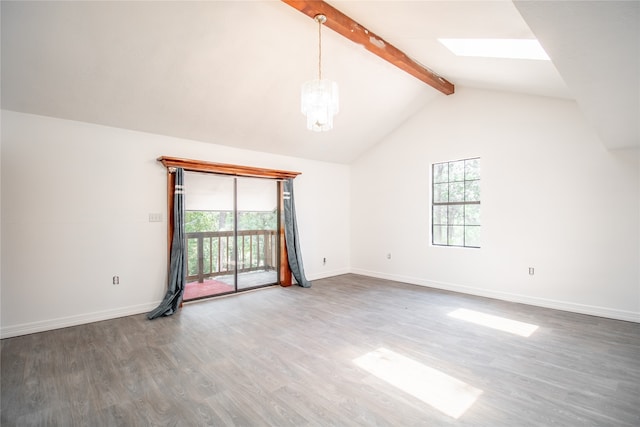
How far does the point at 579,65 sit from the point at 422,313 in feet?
10.0

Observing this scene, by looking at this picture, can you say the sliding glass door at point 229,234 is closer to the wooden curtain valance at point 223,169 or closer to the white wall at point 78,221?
the wooden curtain valance at point 223,169

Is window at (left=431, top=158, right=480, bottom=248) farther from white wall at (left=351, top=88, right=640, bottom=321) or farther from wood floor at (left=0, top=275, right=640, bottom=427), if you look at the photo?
wood floor at (left=0, top=275, right=640, bottom=427)

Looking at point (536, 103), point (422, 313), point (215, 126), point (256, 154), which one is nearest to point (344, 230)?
point (256, 154)

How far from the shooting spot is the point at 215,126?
175 inches

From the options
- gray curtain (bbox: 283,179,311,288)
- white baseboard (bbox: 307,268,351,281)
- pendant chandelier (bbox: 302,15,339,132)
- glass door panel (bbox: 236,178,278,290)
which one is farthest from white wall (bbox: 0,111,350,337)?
white baseboard (bbox: 307,268,351,281)

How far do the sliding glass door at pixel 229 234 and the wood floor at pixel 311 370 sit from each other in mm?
978

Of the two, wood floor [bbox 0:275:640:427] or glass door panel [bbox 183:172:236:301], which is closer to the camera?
wood floor [bbox 0:275:640:427]

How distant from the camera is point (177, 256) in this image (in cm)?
415

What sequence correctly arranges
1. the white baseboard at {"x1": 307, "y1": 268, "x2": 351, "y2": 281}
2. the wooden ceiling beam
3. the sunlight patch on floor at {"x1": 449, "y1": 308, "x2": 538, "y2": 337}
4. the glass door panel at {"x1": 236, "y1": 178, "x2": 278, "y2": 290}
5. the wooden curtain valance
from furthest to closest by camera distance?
the white baseboard at {"x1": 307, "y1": 268, "x2": 351, "y2": 281} < the glass door panel at {"x1": 236, "y1": 178, "x2": 278, "y2": 290} < the wooden curtain valance < the sunlight patch on floor at {"x1": 449, "y1": 308, "x2": 538, "y2": 337} < the wooden ceiling beam

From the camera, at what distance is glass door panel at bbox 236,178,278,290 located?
16.9 ft

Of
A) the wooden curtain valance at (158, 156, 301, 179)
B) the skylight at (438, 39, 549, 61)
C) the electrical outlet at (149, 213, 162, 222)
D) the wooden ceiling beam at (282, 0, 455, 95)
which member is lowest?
the electrical outlet at (149, 213, 162, 222)

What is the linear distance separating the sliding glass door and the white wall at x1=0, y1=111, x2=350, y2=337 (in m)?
0.45

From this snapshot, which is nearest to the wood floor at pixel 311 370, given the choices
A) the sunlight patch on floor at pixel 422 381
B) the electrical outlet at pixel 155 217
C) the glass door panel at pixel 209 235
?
the sunlight patch on floor at pixel 422 381

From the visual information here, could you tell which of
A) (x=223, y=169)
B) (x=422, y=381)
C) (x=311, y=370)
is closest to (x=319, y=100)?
(x=223, y=169)
